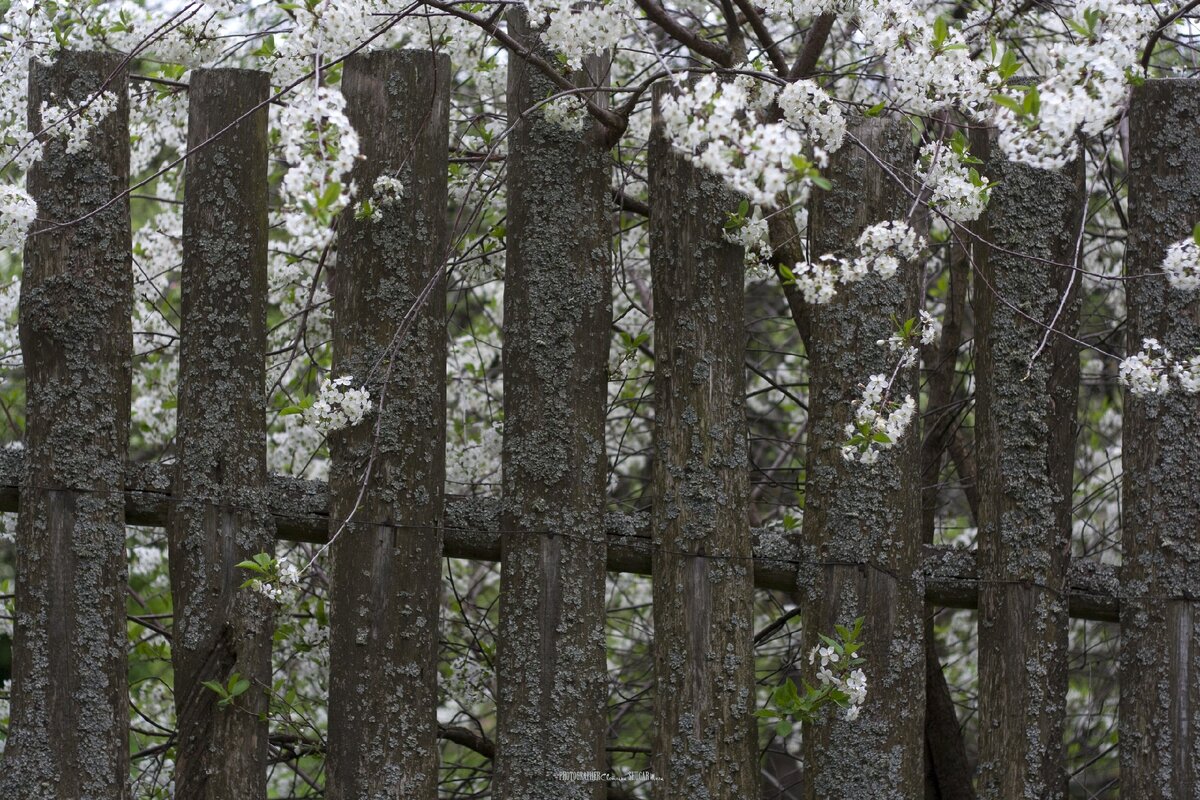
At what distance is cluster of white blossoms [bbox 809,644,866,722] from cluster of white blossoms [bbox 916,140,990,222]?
38.1 inches

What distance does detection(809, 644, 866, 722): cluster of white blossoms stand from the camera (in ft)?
7.90

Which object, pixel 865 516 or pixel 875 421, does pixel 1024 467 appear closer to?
pixel 865 516

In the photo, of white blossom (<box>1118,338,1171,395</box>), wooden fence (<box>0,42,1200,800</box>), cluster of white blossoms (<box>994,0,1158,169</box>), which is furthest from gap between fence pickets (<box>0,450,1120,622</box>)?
cluster of white blossoms (<box>994,0,1158,169</box>)

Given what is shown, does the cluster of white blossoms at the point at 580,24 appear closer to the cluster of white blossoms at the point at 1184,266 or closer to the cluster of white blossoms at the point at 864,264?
the cluster of white blossoms at the point at 864,264

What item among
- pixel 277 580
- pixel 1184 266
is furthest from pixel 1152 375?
pixel 277 580

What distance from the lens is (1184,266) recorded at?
2.24 meters

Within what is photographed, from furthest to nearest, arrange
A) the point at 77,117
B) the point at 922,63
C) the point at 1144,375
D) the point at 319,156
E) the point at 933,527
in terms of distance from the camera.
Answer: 1. the point at 933,527
2. the point at 77,117
3. the point at 922,63
4. the point at 1144,375
5. the point at 319,156

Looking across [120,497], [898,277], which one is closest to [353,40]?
[120,497]

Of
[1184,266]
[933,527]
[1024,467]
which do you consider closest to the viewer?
[1184,266]

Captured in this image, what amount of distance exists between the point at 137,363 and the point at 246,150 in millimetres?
1832

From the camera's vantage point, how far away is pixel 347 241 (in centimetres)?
268

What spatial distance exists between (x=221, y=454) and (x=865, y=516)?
1.47 meters

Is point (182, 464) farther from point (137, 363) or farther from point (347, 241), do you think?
point (137, 363)

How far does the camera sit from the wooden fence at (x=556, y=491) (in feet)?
8.46
